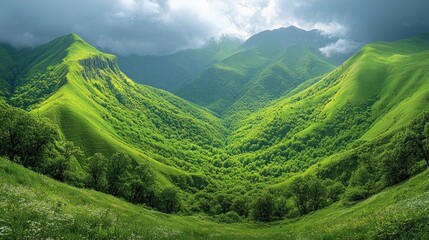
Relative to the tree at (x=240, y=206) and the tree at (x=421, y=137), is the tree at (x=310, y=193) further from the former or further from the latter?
the tree at (x=421, y=137)

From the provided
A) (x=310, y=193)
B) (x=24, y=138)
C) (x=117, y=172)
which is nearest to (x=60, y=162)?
(x=24, y=138)

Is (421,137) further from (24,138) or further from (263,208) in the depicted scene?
(24,138)

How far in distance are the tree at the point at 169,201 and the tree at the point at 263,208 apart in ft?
123

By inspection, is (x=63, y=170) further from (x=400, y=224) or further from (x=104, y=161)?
(x=400, y=224)

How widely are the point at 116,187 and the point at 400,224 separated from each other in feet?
394

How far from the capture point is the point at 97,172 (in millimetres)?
→ 122188

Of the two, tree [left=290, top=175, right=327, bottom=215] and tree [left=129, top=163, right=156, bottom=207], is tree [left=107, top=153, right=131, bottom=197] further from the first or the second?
tree [left=290, top=175, right=327, bottom=215]

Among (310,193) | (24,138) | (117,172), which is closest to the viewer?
(24,138)

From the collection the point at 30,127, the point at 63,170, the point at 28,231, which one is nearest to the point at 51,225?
the point at 28,231

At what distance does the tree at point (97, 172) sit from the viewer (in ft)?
397

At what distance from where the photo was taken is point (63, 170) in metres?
113

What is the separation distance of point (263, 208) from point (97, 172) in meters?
76.7

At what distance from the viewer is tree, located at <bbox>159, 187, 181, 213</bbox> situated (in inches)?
5546

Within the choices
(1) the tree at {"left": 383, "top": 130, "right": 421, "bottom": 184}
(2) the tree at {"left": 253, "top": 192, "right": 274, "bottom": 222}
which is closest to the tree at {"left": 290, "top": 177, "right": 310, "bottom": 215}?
(2) the tree at {"left": 253, "top": 192, "right": 274, "bottom": 222}
